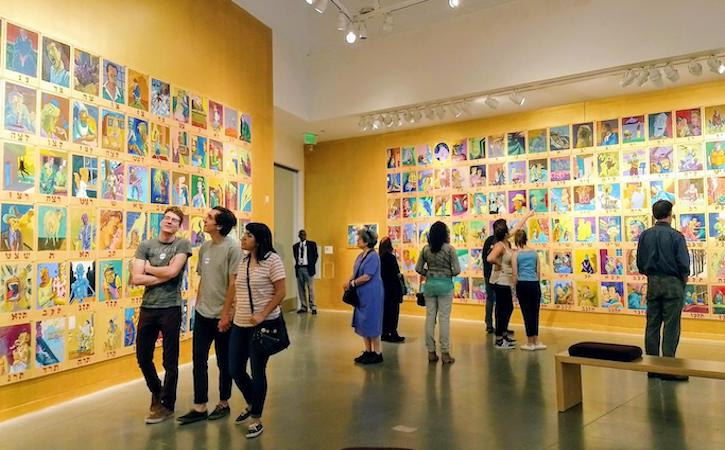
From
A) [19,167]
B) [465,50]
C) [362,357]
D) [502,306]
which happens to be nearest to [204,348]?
[19,167]

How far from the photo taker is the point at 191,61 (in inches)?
255

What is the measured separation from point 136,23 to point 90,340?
3511mm

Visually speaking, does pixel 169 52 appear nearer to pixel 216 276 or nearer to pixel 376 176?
pixel 216 276

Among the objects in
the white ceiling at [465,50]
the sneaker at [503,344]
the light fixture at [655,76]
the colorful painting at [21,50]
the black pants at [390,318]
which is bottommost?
the sneaker at [503,344]

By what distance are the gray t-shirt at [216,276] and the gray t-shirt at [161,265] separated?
237 mm

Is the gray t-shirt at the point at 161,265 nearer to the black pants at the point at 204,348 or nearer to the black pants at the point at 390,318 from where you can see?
the black pants at the point at 204,348

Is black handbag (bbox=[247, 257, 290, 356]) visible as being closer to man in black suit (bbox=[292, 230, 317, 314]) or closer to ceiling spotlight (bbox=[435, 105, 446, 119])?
ceiling spotlight (bbox=[435, 105, 446, 119])

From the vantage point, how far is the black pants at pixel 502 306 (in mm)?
6848

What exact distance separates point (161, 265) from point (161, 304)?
317 mm

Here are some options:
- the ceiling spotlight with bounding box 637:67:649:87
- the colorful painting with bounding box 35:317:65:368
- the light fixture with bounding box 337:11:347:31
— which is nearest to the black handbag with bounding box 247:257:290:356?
the colorful painting with bounding box 35:317:65:368

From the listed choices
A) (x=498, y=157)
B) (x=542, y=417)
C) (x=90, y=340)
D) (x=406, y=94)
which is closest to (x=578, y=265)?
(x=498, y=157)

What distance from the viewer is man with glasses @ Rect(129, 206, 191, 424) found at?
13.3 feet

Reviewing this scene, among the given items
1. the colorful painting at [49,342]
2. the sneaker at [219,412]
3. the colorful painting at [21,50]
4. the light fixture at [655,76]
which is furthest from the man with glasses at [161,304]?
the light fixture at [655,76]

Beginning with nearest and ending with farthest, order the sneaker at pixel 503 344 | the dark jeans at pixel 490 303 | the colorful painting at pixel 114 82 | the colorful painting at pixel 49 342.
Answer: the colorful painting at pixel 49 342 → the colorful painting at pixel 114 82 → the sneaker at pixel 503 344 → the dark jeans at pixel 490 303
